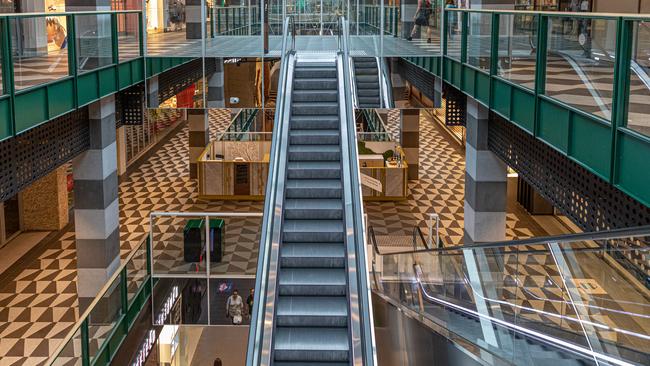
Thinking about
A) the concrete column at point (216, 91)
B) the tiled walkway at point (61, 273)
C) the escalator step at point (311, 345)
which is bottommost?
the tiled walkway at point (61, 273)

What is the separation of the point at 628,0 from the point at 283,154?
11697 millimetres

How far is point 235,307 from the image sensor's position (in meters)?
15.4

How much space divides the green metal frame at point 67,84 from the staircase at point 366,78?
12.8ft

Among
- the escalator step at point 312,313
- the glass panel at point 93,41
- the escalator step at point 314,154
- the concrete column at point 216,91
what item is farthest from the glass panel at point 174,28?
the escalator step at point 312,313

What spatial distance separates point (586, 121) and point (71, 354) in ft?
23.4

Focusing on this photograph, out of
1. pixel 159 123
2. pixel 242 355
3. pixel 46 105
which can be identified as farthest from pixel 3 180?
pixel 159 123

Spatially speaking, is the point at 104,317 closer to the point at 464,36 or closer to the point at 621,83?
the point at 464,36

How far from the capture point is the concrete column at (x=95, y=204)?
539 inches

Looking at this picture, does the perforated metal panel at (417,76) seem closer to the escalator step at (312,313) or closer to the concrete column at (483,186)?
the concrete column at (483,186)

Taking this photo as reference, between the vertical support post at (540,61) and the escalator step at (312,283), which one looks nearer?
the vertical support post at (540,61)

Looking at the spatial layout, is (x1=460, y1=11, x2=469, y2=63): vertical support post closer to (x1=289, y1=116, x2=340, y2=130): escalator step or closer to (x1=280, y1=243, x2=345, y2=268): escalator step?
(x1=289, y1=116, x2=340, y2=130): escalator step

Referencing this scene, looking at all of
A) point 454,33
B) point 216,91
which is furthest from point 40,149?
point 454,33

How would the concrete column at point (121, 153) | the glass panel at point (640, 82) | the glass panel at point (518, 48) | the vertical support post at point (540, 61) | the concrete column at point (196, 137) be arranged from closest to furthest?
1. the glass panel at point (640, 82)
2. the vertical support post at point (540, 61)
3. the glass panel at point (518, 48)
4. the concrete column at point (121, 153)
5. the concrete column at point (196, 137)

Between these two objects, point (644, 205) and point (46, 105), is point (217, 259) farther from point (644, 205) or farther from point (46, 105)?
point (644, 205)
